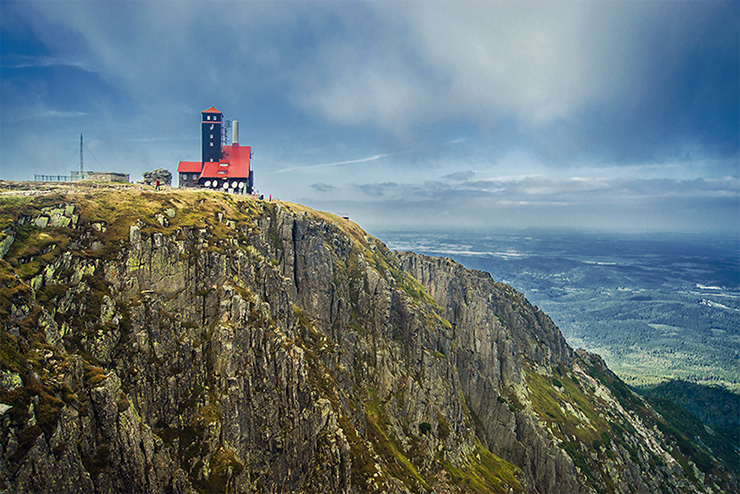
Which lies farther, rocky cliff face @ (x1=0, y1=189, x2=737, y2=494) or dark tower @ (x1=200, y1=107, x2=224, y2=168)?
dark tower @ (x1=200, y1=107, x2=224, y2=168)

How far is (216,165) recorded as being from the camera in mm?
107500

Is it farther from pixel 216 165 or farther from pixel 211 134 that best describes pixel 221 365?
pixel 211 134

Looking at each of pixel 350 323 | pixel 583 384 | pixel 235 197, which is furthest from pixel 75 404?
pixel 583 384

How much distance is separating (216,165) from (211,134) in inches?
359

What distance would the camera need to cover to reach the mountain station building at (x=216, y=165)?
4183 inches

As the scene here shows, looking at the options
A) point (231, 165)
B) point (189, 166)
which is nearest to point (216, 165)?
point (231, 165)

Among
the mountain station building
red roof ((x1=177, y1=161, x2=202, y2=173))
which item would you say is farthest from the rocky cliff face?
red roof ((x1=177, y1=161, x2=202, y2=173))

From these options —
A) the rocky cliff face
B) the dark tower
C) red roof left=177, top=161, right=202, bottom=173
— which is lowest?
the rocky cliff face

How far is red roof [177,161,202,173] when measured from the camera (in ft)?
349

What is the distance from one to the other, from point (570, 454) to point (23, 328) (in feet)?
503

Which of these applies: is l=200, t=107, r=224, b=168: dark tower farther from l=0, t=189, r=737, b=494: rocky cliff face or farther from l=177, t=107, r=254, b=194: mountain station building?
l=0, t=189, r=737, b=494: rocky cliff face

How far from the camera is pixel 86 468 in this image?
34812 millimetres

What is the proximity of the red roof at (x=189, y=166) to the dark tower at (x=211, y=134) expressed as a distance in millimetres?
2476

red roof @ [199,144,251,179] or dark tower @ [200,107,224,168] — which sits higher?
dark tower @ [200,107,224,168]
